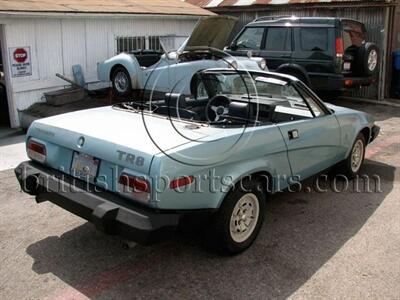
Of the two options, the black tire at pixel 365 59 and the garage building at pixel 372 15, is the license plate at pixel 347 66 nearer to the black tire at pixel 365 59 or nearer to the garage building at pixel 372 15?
the black tire at pixel 365 59

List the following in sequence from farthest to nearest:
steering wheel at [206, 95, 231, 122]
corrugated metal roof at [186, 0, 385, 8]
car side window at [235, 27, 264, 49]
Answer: corrugated metal roof at [186, 0, 385, 8] < car side window at [235, 27, 264, 49] < steering wheel at [206, 95, 231, 122]

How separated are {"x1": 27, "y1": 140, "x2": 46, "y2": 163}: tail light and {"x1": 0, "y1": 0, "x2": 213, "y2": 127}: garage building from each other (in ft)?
17.7

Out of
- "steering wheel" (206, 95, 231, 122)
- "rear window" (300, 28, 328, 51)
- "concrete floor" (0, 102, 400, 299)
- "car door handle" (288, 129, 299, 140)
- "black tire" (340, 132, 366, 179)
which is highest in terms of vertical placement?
"rear window" (300, 28, 328, 51)

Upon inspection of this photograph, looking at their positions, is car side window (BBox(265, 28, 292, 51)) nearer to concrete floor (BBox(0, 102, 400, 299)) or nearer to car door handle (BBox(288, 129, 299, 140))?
concrete floor (BBox(0, 102, 400, 299))

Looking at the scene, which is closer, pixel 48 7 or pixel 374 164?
pixel 374 164

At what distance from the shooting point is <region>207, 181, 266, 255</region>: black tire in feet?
11.1

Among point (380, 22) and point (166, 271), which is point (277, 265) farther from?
point (380, 22)

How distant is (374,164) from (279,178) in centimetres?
269

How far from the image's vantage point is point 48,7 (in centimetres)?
952

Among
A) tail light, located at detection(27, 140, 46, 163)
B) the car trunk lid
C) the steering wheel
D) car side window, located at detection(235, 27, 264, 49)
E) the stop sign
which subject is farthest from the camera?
car side window, located at detection(235, 27, 264, 49)

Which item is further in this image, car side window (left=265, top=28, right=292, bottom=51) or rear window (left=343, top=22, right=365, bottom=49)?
car side window (left=265, top=28, right=292, bottom=51)

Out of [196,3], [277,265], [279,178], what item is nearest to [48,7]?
[196,3]

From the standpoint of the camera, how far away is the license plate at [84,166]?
3.44 metres

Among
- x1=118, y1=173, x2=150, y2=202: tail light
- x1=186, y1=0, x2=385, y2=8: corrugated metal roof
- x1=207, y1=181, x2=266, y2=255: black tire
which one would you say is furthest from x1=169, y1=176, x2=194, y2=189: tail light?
x1=186, y1=0, x2=385, y2=8: corrugated metal roof
